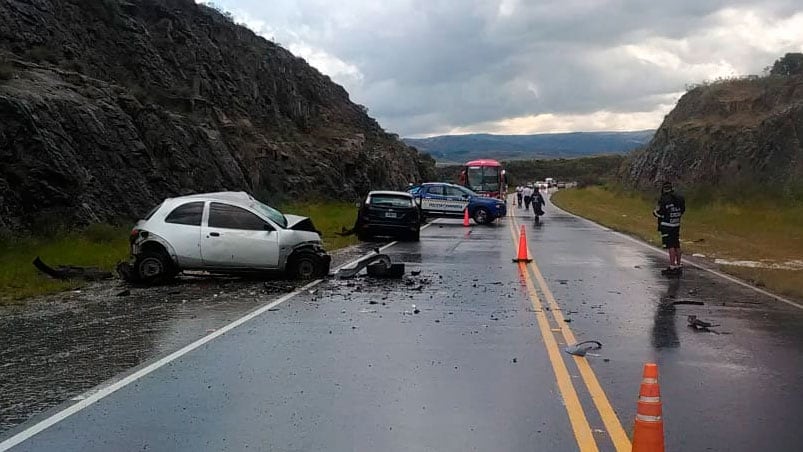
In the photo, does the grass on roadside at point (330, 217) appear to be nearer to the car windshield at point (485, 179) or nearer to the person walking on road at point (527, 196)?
the car windshield at point (485, 179)

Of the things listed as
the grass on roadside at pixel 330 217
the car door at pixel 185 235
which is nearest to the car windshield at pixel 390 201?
the grass on roadside at pixel 330 217

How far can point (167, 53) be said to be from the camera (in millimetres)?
37656

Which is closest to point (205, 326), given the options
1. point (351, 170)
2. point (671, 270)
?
point (671, 270)

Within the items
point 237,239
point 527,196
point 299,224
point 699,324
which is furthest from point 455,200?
point 699,324

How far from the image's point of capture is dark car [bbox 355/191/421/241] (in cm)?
2552

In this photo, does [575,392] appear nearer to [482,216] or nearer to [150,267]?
[150,267]

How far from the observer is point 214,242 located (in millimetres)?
14570

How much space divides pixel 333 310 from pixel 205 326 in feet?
6.51

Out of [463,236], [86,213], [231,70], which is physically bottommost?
[463,236]

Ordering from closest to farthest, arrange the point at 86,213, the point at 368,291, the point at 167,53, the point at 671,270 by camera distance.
→ the point at 368,291
the point at 671,270
the point at 86,213
the point at 167,53

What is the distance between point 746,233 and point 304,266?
2108cm

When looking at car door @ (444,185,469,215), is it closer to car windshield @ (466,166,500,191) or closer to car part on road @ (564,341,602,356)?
car windshield @ (466,166,500,191)

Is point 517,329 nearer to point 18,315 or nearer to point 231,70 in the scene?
point 18,315

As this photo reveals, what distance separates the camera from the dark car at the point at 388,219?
25.5 metres
